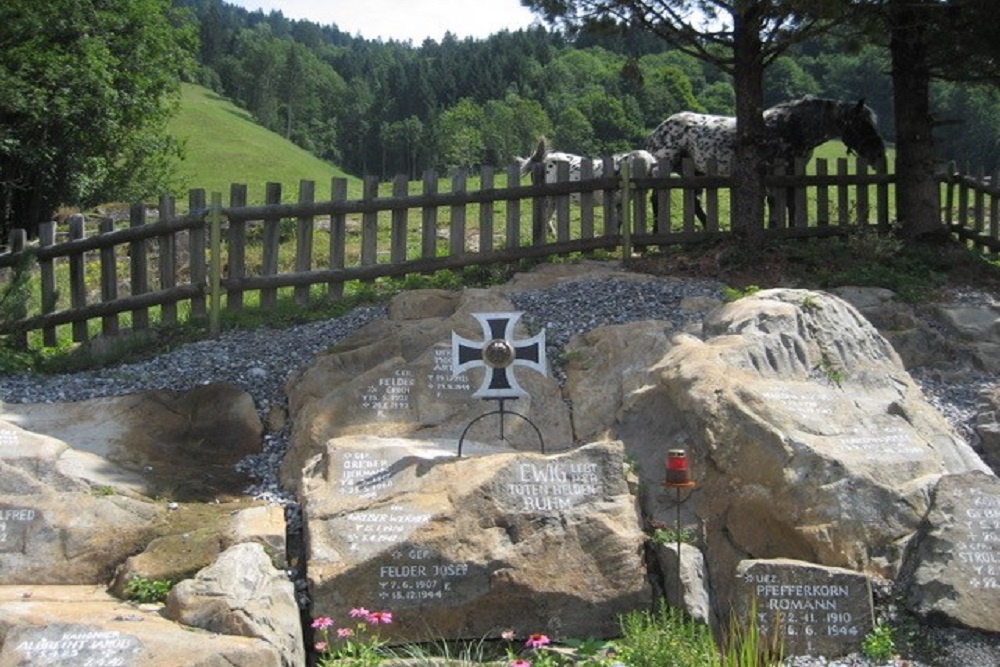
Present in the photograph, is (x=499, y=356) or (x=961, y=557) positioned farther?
(x=499, y=356)

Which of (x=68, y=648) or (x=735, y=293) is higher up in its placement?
(x=735, y=293)

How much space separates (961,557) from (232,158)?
45.2 metres

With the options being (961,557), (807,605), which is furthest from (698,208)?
(807,605)

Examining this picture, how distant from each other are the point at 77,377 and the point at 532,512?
523 cm

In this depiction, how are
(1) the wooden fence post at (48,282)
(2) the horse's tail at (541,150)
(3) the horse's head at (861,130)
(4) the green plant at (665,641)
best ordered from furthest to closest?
1. (2) the horse's tail at (541,150)
2. (3) the horse's head at (861,130)
3. (1) the wooden fence post at (48,282)
4. (4) the green plant at (665,641)

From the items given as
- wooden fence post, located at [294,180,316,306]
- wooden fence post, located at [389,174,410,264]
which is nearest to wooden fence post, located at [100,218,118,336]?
wooden fence post, located at [294,180,316,306]

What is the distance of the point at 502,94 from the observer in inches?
3157

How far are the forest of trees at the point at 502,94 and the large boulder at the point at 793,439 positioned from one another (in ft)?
19.3

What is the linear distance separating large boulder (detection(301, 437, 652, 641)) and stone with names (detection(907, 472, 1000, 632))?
1727mm

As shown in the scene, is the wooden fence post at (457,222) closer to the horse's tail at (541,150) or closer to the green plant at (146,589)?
the horse's tail at (541,150)

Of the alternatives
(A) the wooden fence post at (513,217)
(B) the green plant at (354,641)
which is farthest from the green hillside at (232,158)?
(B) the green plant at (354,641)

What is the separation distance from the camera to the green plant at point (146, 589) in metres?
6.96

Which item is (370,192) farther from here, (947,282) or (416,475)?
(947,282)

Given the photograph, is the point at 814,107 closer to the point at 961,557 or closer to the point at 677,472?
the point at 961,557
